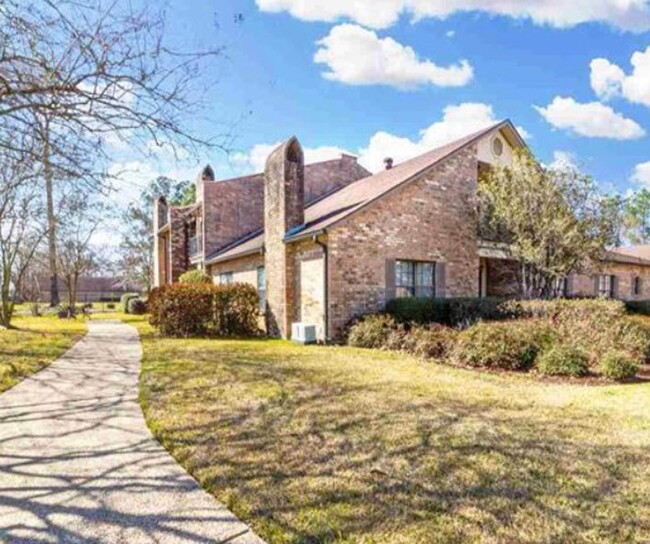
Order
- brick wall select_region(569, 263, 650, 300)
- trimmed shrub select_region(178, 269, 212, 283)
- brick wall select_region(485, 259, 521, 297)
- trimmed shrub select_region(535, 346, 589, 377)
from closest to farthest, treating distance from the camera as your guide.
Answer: trimmed shrub select_region(535, 346, 589, 377), brick wall select_region(485, 259, 521, 297), brick wall select_region(569, 263, 650, 300), trimmed shrub select_region(178, 269, 212, 283)

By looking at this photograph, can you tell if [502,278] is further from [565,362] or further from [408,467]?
[408,467]

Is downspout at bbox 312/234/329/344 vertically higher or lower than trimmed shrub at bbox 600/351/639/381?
higher

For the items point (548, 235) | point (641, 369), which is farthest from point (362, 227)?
point (641, 369)

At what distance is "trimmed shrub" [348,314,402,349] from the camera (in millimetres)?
11312

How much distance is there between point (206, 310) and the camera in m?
14.4

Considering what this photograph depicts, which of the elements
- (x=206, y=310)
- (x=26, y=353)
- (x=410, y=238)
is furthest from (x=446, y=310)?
(x=26, y=353)

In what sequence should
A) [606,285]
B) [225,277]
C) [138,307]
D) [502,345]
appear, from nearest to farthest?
[502,345], [225,277], [606,285], [138,307]

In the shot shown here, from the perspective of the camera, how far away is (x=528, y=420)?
5164 mm

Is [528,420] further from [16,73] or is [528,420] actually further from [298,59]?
[298,59]

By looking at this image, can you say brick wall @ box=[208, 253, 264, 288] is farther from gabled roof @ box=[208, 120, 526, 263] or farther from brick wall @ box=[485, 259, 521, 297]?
brick wall @ box=[485, 259, 521, 297]

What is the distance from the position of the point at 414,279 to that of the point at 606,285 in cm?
1286

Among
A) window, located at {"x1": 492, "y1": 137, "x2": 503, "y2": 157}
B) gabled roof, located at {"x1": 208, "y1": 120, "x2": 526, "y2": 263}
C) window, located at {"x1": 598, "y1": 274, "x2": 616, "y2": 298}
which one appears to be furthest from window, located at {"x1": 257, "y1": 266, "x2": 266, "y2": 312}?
window, located at {"x1": 598, "y1": 274, "x2": 616, "y2": 298}

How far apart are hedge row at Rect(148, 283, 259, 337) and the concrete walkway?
7858 mm

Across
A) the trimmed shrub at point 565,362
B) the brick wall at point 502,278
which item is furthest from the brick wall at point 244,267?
the trimmed shrub at point 565,362
